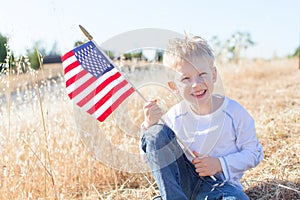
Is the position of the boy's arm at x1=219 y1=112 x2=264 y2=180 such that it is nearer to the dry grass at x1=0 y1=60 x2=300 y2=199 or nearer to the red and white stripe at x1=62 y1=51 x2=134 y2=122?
the dry grass at x1=0 y1=60 x2=300 y2=199

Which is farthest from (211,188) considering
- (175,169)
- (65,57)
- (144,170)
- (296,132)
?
(296,132)

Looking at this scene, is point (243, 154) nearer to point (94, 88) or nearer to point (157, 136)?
point (157, 136)

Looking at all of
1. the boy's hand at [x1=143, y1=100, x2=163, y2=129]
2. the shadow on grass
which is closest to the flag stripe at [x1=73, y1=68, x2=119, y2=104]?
the boy's hand at [x1=143, y1=100, x2=163, y2=129]

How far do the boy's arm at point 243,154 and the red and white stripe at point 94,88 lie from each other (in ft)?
1.89

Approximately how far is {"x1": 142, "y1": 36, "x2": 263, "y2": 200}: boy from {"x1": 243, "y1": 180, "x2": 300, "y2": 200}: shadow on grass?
0.23 m

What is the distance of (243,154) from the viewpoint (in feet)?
5.86

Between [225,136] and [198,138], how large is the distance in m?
0.13

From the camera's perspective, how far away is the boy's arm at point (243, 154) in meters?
1.77

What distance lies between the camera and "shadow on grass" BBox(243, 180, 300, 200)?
1.96m

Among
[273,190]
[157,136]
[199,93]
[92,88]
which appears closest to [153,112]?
[157,136]

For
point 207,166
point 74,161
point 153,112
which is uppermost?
point 153,112

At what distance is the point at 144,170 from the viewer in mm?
2482

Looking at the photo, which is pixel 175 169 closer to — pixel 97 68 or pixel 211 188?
pixel 211 188

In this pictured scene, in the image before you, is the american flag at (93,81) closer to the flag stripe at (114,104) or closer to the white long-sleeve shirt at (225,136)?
the flag stripe at (114,104)
